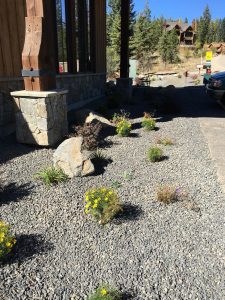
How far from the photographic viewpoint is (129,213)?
3.81 m

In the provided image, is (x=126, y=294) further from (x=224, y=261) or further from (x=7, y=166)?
(x=7, y=166)

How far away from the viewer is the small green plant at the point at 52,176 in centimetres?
447

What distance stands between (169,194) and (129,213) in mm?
652

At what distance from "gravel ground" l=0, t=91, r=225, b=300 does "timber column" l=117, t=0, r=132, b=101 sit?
7.94m

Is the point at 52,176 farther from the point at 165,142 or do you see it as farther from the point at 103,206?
the point at 165,142

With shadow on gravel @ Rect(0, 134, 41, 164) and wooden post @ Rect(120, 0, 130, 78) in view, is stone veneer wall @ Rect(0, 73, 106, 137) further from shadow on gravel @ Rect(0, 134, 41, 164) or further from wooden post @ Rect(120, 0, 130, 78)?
wooden post @ Rect(120, 0, 130, 78)

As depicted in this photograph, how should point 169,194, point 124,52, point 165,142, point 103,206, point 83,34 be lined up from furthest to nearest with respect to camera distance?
point 124,52 → point 83,34 → point 165,142 → point 169,194 → point 103,206

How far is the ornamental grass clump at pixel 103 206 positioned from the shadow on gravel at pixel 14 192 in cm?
113

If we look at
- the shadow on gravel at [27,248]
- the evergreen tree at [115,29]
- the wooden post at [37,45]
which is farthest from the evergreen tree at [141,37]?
the shadow on gravel at [27,248]

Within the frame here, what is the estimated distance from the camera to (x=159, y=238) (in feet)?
10.9

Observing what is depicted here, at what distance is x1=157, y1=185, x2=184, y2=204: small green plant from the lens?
4.02 m

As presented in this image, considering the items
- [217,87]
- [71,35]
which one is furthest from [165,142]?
[71,35]

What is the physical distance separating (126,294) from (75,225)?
120 centimetres

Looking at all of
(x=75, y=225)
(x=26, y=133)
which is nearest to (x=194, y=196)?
(x=75, y=225)
